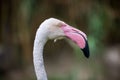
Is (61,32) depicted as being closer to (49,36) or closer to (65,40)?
(49,36)

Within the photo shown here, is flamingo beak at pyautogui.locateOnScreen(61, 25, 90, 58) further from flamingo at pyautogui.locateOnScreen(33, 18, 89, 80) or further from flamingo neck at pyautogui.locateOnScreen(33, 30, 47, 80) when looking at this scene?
flamingo neck at pyautogui.locateOnScreen(33, 30, 47, 80)

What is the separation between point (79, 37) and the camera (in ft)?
7.47

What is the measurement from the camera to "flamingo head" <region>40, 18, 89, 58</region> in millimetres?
2271

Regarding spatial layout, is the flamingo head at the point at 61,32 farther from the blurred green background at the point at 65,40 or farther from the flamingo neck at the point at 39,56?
the blurred green background at the point at 65,40

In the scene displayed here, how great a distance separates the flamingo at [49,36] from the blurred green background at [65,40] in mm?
2917

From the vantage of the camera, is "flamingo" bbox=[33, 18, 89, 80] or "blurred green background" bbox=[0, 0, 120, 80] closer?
"flamingo" bbox=[33, 18, 89, 80]

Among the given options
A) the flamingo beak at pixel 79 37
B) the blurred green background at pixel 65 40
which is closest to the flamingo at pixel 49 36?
the flamingo beak at pixel 79 37

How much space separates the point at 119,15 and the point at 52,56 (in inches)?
48.0

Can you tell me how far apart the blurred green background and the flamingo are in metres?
2.92

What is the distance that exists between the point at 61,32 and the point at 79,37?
0.10 meters

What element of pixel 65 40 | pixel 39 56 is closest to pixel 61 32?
pixel 39 56

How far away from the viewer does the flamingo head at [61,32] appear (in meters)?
2.27

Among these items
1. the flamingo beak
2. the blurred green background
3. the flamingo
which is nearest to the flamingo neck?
the flamingo

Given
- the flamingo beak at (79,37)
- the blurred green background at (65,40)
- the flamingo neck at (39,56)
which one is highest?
the flamingo beak at (79,37)
